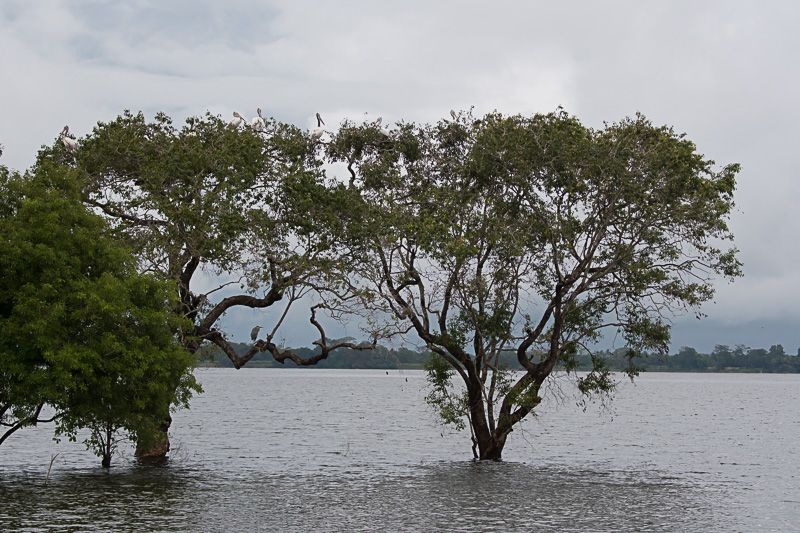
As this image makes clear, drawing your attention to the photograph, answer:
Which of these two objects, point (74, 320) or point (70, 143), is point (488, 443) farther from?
point (70, 143)

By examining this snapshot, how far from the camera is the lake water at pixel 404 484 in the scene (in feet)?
77.5

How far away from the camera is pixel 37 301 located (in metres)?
25.7

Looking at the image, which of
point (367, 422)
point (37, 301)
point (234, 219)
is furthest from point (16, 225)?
point (367, 422)

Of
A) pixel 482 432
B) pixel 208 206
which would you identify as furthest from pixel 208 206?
pixel 482 432

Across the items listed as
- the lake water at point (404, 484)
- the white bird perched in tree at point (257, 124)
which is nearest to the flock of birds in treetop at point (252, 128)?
the white bird perched in tree at point (257, 124)

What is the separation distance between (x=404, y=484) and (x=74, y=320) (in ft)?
43.3

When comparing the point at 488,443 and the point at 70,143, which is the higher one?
the point at 70,143

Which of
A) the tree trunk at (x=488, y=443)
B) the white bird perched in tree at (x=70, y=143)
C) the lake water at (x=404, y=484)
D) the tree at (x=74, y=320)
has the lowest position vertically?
the lake water at (x=404, y=484)

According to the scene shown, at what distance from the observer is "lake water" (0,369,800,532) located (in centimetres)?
2361

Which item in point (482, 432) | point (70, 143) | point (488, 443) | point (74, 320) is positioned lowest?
point (488, 443)

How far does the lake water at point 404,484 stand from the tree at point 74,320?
3100 mm

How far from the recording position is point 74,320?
1053 inches

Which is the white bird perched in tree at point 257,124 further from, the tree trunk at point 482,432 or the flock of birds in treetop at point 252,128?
the tree trunk at point 482,432

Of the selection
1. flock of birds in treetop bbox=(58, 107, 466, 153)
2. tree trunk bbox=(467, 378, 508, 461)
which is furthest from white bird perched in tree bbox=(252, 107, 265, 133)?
tree trunk bbox=(467, 378, 508, 461)
